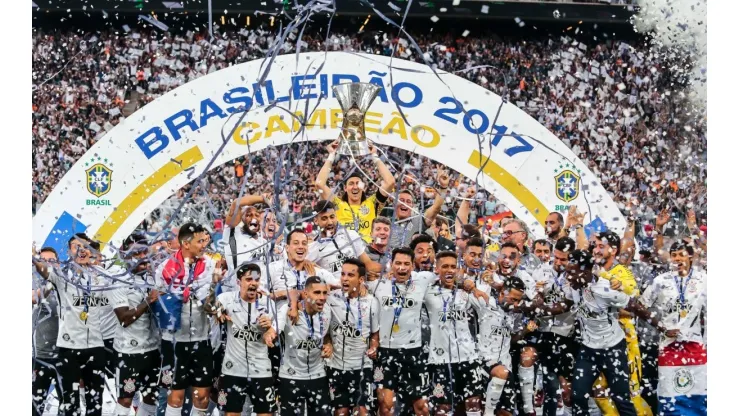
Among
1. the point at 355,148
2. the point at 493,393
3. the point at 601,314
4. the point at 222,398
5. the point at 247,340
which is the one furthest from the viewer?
the point at 355,148

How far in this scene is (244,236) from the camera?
19.5 ft

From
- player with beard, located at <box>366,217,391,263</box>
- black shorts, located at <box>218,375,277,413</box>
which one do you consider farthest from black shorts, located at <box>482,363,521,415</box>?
black shorts, located at <box>218,375,277,413</box>

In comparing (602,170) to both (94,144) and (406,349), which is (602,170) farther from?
(94,144)

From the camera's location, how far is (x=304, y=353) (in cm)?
536

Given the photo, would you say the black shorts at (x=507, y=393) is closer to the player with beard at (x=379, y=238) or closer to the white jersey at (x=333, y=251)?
the player with beard at (x=379, y=238)

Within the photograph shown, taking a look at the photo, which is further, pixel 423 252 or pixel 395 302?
pixel 423 252

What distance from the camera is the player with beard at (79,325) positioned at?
569cm

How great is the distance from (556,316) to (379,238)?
1.10 meters

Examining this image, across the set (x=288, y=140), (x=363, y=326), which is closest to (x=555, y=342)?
(x=363, y=326)

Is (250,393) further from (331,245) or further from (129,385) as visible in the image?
(331,245)

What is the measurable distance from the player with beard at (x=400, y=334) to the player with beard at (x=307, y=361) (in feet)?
1.14

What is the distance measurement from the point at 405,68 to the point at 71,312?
272 cm

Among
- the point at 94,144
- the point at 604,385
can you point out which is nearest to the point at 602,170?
the point at 604,385

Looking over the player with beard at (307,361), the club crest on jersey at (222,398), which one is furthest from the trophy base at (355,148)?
the club crest on jersey at (222,398)
